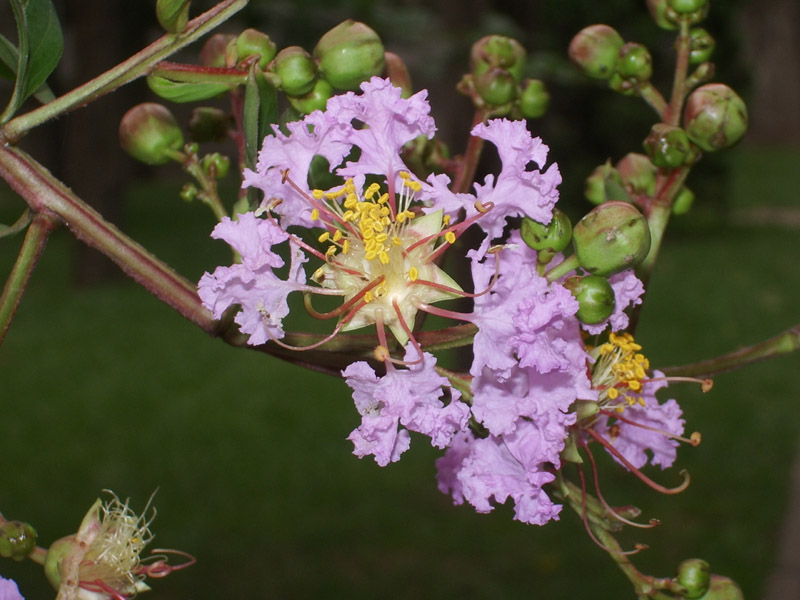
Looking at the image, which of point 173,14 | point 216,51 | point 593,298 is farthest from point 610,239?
point 216,51

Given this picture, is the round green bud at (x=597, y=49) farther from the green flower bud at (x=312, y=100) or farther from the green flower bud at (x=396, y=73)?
the green flower bud at (x=312, y=100)

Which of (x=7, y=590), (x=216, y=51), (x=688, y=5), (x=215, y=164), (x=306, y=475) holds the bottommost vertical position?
(x=306, y=475)

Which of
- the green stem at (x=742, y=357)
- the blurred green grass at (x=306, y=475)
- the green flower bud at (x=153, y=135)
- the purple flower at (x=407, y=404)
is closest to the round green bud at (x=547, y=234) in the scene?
the purple flower at (x=407, y=404)

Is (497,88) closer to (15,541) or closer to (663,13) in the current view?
(663,13)

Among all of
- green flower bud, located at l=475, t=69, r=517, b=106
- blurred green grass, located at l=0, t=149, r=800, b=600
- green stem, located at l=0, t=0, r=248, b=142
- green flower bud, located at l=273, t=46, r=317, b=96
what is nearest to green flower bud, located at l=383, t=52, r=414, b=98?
green flower bud, located at l=475, t=69, r=517, b=106

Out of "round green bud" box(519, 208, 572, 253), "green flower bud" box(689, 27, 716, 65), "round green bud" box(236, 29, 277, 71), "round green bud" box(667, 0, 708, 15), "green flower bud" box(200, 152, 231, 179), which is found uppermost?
"round green bud" box(667, 0, 708, 15)

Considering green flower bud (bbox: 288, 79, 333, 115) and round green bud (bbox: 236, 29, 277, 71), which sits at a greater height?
round green bud (bbox: 236, 29, 277, 71)

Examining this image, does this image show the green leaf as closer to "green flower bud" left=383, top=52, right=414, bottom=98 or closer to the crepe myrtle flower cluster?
the crepe myrtle flower cluster
